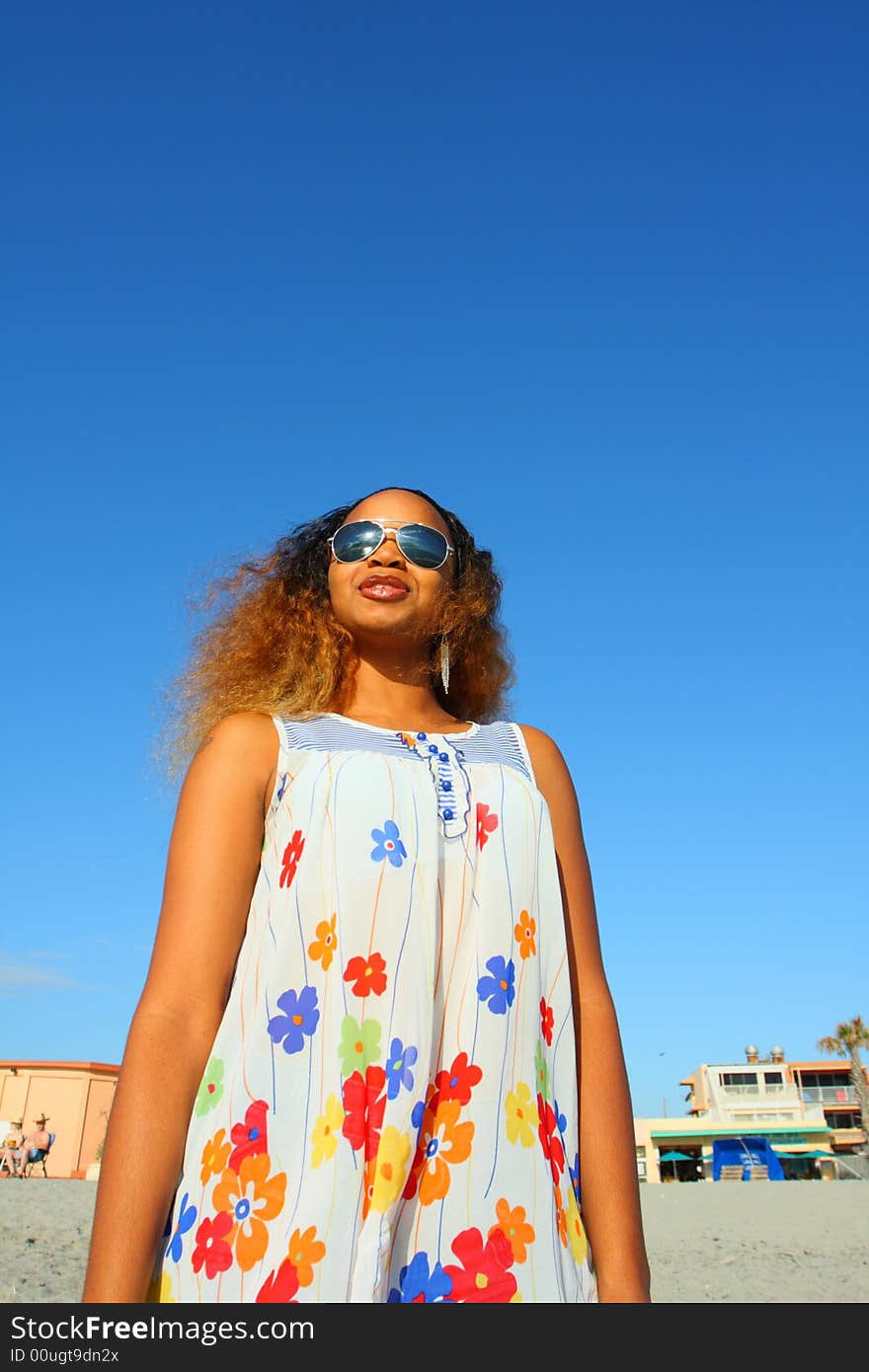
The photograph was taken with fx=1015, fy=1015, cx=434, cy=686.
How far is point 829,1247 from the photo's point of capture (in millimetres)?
12008

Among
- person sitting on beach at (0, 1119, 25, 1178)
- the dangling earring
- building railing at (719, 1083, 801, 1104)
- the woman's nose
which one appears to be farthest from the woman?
building railing at (719, 1083, 801, 1104)

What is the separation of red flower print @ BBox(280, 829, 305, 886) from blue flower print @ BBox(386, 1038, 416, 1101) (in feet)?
1.25

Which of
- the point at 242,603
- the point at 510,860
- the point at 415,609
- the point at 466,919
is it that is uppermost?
the point at 242,603

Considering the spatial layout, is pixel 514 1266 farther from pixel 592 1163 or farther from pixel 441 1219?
pixel 592 1163

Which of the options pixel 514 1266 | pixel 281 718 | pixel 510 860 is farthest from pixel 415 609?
pixel 514 1266

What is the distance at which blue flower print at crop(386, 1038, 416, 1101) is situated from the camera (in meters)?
1.75

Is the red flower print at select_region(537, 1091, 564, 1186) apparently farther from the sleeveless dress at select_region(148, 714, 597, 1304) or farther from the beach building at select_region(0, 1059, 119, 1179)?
the beach building at select_region(0, 1059, 119, 1179)

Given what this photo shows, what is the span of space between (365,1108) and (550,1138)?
0.37 m

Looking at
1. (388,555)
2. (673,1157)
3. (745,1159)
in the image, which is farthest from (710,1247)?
(673,1157)

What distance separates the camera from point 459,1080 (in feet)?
5.97

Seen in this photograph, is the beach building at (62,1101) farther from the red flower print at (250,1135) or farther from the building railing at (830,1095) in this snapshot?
the building railing at (830,1095)
